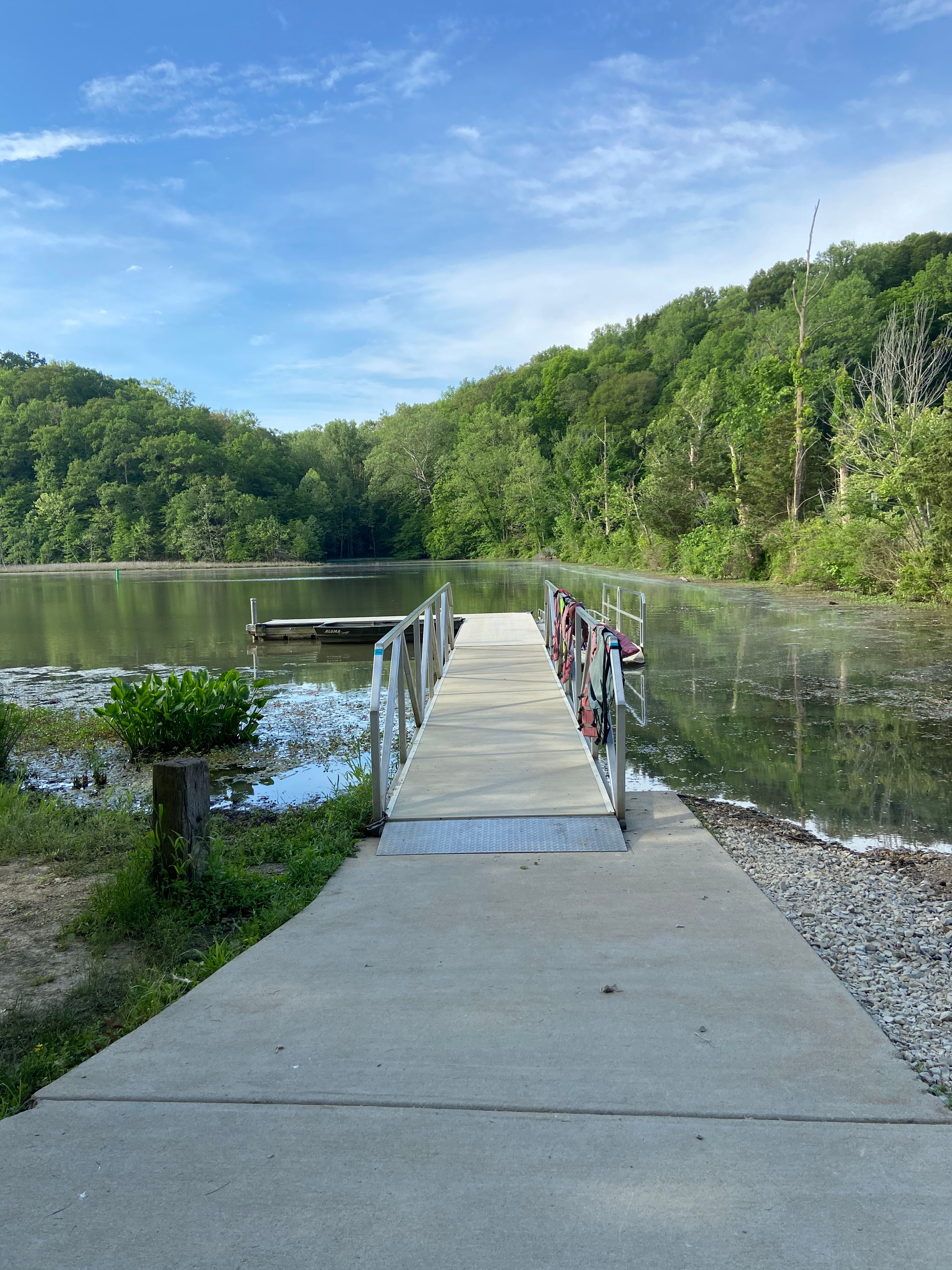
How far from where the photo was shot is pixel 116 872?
447 centimetres

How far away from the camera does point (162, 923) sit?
389 cm

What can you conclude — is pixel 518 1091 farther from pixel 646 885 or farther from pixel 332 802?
pixel 332 802

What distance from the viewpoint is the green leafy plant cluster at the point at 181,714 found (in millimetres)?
8406

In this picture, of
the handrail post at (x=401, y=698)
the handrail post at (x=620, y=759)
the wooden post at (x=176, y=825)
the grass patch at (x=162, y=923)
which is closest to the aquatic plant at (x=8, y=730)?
the grass patch at (x=162, y=923)

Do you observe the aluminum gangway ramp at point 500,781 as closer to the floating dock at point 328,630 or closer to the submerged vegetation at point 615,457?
the floating dock at point 328,630

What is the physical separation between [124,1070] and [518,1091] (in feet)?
3.91

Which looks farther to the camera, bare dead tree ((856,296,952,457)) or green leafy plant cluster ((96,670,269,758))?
bare dead tree ((856,296,952,457))

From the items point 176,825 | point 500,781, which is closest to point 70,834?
point 176,825

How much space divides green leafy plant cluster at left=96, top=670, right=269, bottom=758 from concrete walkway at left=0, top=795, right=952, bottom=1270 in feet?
18.1

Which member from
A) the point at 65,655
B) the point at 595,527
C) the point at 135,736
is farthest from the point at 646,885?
the point at 595,527

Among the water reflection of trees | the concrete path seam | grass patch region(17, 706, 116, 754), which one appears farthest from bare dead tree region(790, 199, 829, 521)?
the concrete path seam

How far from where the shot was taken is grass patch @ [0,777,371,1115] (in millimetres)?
2906

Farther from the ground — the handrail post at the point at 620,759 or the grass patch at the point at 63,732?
the handrail post at the point at 620,759

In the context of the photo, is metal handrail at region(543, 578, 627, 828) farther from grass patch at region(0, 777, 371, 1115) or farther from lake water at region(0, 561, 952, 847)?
grass patch at region(0, 777, 371, 1115)
